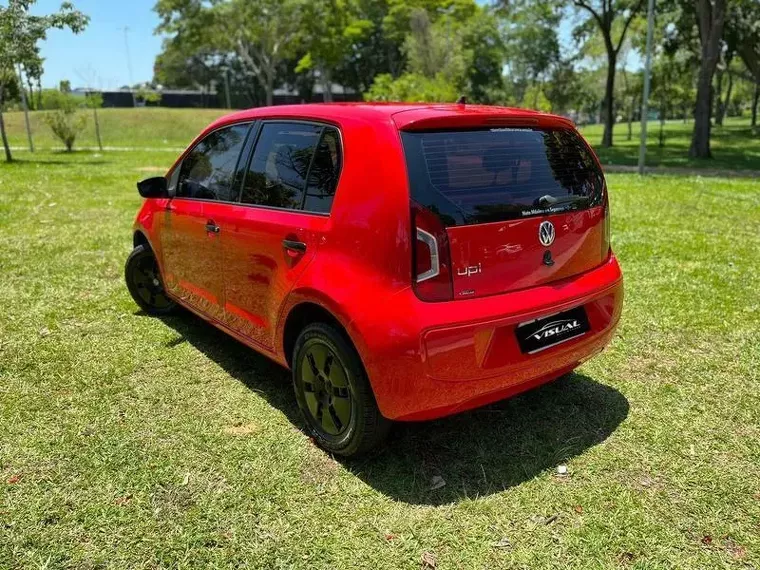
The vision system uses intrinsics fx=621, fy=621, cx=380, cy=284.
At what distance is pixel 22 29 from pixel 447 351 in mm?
21585

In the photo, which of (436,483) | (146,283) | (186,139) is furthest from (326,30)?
(436,483)

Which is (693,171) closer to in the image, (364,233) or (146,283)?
(146,283)

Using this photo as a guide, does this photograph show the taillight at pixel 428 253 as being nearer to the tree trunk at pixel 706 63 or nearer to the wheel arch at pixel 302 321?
the wheel arch at pixel 302 321

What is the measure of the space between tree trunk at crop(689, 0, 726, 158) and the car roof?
64.7ft

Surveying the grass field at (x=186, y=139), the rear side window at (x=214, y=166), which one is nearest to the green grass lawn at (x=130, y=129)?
the grass field at (x=186, y=139)

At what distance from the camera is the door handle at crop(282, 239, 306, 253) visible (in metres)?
3.09

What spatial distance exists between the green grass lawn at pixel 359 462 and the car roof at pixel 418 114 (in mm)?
1643

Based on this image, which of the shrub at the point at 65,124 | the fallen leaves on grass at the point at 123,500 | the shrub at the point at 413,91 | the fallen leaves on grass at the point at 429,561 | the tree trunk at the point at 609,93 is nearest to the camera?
the fallen leaves on grass at the point at 429,561

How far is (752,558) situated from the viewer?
2.45m

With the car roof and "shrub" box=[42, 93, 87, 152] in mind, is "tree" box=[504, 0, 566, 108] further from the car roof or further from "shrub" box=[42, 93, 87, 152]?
the car roof

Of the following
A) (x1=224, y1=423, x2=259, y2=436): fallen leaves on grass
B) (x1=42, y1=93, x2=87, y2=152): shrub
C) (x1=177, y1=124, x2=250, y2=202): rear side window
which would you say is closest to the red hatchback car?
(x1=177, y1=124, x2=250, y2=202): rear side window

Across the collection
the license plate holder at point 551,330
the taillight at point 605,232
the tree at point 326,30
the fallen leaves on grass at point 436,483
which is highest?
the tree at point 326,30

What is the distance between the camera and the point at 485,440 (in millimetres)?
3312

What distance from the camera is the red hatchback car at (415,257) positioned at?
2.66 meters
